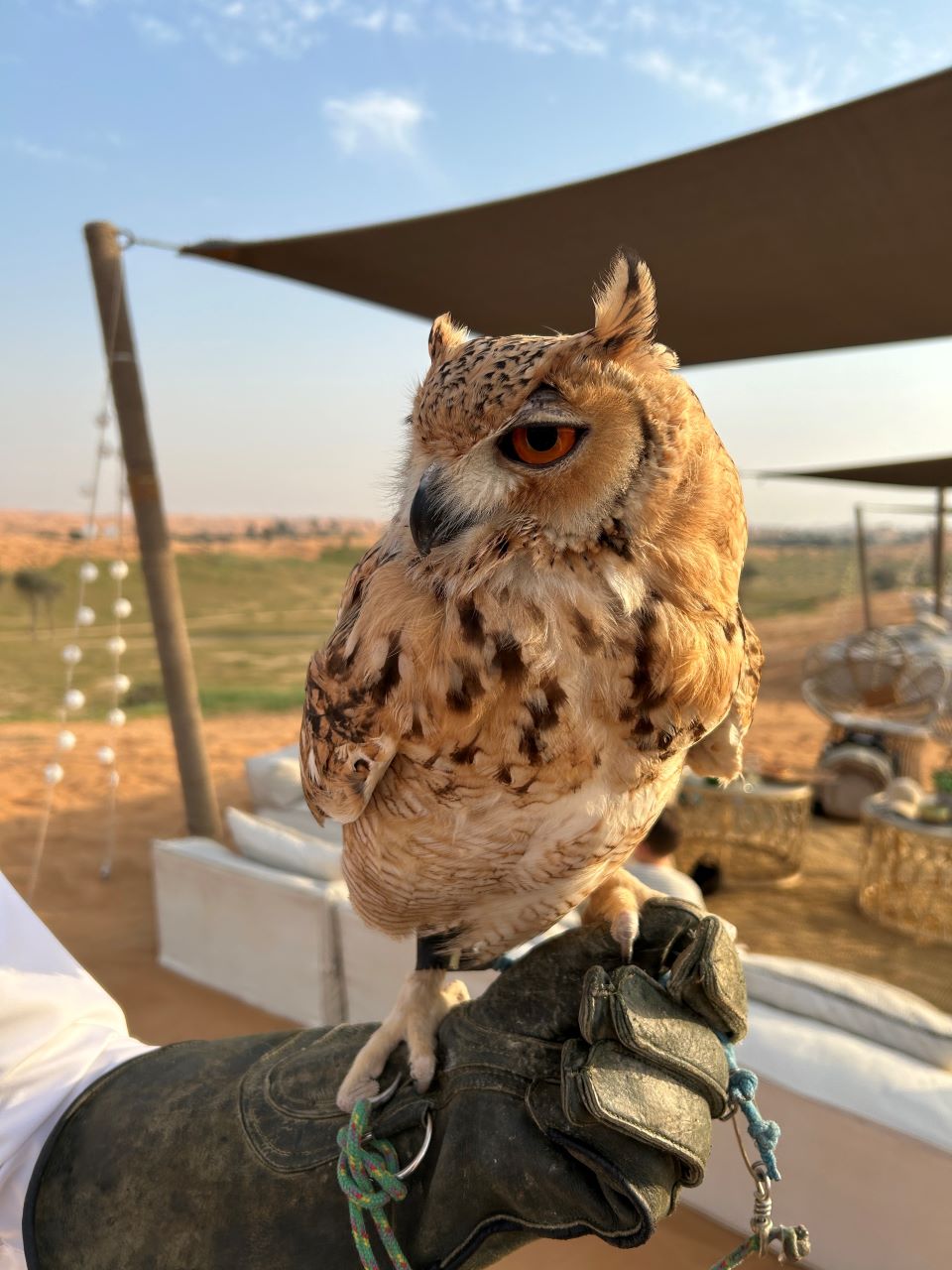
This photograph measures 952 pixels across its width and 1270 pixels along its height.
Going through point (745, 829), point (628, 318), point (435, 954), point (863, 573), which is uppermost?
point (628, 318)

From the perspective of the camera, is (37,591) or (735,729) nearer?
(735,729)

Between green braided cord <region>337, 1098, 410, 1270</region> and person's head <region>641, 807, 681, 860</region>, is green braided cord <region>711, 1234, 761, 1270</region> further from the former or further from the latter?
person's head <region>641, 807, 681, 860</region>

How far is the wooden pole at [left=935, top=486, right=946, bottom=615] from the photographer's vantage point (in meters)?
11.1

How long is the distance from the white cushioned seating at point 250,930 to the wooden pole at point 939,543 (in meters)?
10.7

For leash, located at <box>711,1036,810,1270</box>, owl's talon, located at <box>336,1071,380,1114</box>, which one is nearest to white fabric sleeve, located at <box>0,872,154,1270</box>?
owl's talon, located at <box>336,1071,380,1114</box>

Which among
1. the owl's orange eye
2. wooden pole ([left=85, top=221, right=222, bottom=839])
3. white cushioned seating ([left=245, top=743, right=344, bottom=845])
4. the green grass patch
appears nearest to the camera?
the owl's orange eye

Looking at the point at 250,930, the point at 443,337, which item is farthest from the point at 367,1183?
the point at 250,930

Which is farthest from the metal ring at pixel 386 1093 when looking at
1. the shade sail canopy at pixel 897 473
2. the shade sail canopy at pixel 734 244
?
the shade sail canopy at pixel 897 473

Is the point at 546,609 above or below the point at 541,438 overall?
below

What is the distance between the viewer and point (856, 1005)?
2.11m

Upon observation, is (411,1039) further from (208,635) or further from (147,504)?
(208,635)

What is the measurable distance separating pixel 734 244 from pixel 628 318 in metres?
3.29

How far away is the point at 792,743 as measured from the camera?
31.9ft

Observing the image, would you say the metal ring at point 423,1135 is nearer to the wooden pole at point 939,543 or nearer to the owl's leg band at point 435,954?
the owl's leg band at point 435,954
